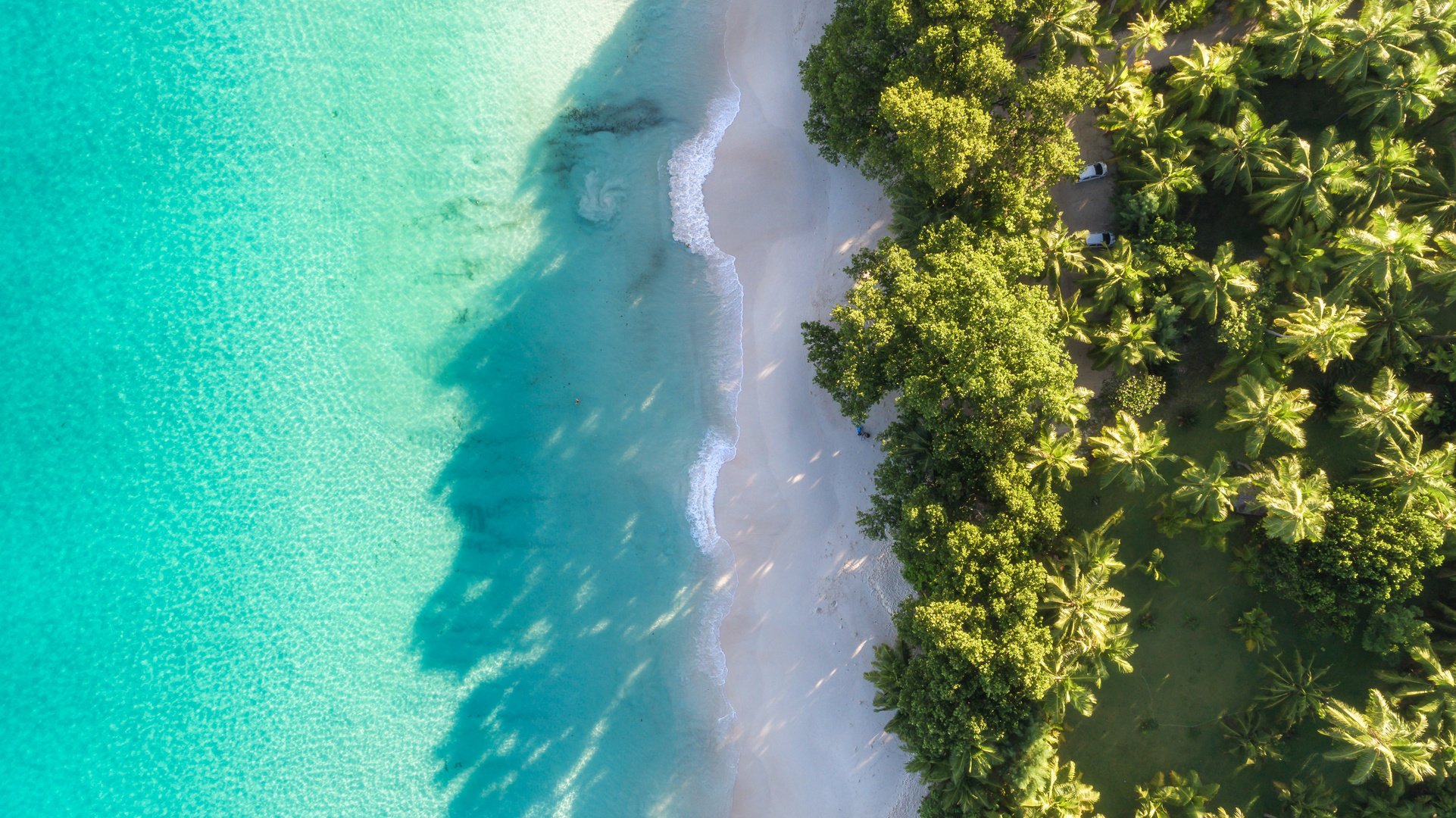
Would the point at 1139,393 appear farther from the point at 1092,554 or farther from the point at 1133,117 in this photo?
the point at 1133,117

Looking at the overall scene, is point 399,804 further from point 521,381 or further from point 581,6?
point 581,6

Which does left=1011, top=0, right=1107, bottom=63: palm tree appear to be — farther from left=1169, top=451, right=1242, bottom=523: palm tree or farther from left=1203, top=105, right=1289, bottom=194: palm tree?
left=1169, top=451, right=1242, bottom=523: palm tree

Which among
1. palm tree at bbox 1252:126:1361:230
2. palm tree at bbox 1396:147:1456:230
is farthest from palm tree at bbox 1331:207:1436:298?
palm tree at bbox 1252:126:1361:230

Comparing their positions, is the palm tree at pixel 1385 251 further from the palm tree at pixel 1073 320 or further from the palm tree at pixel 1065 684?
the palm tree at pixel 1065 684

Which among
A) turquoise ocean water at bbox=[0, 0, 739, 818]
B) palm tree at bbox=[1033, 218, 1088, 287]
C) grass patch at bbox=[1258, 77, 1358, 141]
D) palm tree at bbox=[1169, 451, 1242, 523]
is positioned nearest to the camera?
palm tree at bbox=[1169, 451, 1242, 523]

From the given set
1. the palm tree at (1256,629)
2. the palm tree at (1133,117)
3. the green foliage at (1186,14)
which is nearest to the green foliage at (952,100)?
the palm tree at (1133,117)

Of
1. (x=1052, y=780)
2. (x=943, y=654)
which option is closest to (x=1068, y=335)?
(x=943, y=654)
